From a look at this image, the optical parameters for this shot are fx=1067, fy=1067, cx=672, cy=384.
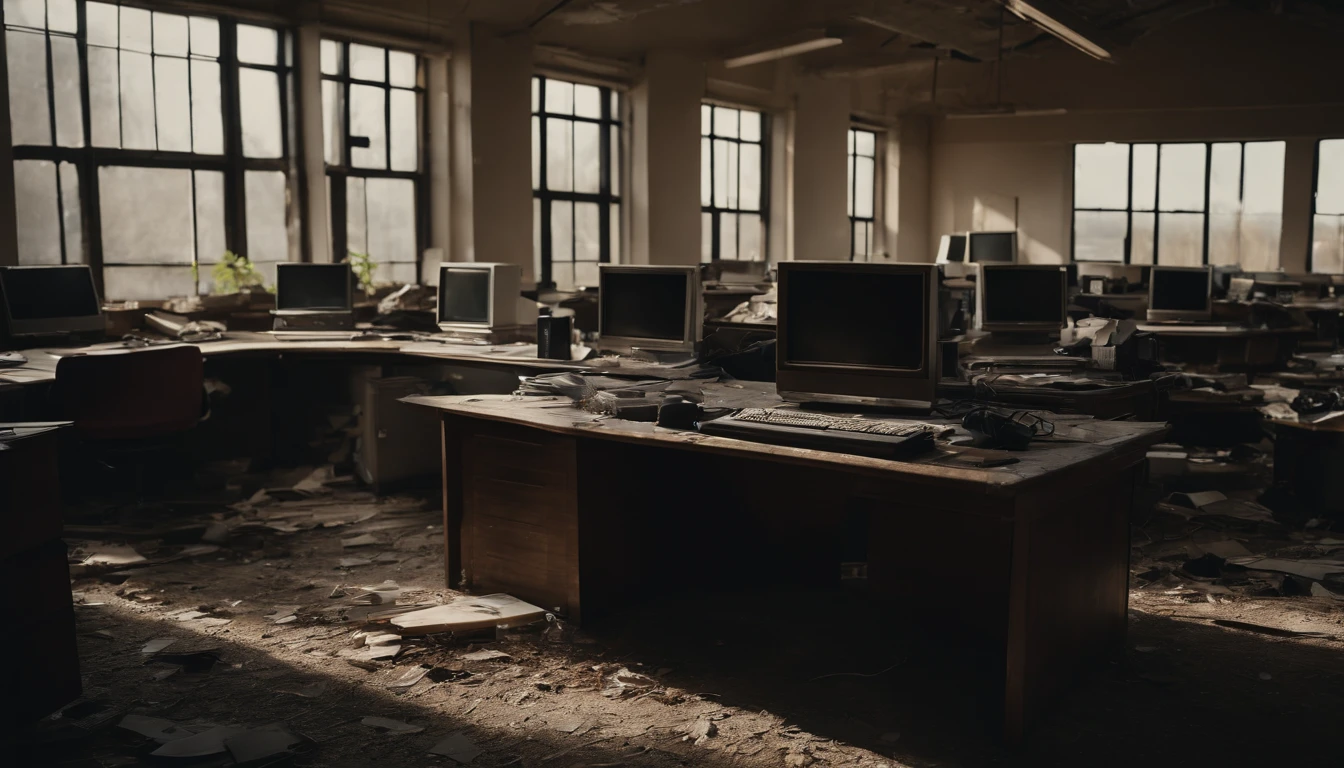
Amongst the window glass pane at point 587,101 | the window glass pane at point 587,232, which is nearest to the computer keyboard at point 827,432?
the window glass pane at point 587,232

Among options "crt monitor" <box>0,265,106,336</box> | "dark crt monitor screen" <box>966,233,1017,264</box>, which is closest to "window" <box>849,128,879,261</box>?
"dark crt monitor screen" <box>966,233,1017,264</box>

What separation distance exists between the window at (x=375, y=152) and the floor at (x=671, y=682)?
4.57m

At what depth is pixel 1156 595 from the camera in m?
4.29

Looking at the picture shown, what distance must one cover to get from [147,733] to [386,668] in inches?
29.7

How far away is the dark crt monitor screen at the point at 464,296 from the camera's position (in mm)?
6609

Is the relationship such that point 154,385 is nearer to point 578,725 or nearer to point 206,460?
point 206,460

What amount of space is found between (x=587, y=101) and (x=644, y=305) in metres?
5.90

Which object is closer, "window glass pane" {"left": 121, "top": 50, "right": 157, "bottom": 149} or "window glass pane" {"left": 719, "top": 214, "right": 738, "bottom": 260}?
"window glass pane" {"left": 121, "top": 50, "right": 157, "bottom": 149}

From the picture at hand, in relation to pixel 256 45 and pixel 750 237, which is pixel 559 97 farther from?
pixel 750 237

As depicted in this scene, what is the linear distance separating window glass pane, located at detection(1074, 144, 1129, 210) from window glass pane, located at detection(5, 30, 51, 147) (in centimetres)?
Answer: 1257

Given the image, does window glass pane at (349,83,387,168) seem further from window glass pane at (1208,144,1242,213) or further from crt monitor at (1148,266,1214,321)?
window glass pane at (1208,144,1242,213)

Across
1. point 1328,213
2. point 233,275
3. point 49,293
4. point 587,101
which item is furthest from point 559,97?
point 1328,213

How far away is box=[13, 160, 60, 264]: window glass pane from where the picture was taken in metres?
6.84

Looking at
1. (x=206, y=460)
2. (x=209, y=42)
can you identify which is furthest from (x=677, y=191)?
(x=206, y=460)
